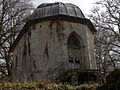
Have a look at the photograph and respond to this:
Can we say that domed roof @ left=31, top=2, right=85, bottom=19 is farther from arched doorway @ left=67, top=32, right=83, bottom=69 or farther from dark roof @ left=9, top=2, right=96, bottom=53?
arched doorway @ left=67, top=32, right=83, bottom=69

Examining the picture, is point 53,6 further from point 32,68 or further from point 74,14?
point 32,68

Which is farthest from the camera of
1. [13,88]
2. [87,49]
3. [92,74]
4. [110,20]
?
[110,20]

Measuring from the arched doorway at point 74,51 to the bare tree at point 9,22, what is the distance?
770 centimetres

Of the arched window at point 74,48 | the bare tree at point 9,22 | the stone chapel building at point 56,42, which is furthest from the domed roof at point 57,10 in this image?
the bare tree at point 9,22

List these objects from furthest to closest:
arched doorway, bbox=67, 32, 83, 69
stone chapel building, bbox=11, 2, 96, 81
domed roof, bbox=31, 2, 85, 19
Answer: domed roof, bbox=31, 2, 85, 19
arched doorway, bbox=67, 32, 83, 69
stone chapel building, bbox=11, 2, 96, 81

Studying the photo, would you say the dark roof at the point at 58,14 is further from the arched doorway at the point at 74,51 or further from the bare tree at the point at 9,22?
the bare tree at the point at 9,22

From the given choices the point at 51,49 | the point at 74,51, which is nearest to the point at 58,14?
the point at 51,49

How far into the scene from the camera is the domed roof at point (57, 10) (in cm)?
1838

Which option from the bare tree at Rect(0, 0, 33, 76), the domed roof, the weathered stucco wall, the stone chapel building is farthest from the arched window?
the bare tree at Rect(0, 0, 33, 76)

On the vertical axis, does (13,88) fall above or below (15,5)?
below

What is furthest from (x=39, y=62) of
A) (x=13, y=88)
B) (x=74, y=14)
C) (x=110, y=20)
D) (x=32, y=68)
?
(x=110, y=20)

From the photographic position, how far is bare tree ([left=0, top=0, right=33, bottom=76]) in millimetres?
23625

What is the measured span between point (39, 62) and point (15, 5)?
29.1 feet

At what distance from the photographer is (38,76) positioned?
16859mm
